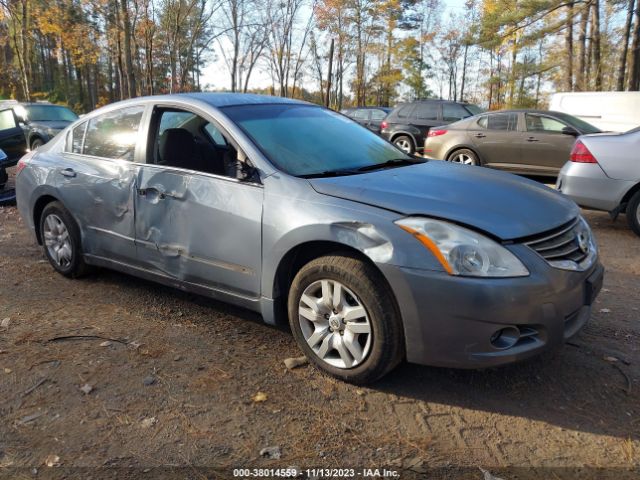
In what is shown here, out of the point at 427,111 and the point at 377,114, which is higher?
the point at 377,114

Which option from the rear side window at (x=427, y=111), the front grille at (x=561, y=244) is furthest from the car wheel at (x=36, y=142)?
Result: the front grille at (x=561, y=244)

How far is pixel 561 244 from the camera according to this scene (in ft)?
9.48

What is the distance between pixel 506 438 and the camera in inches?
100

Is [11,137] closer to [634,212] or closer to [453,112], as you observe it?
[453,112]

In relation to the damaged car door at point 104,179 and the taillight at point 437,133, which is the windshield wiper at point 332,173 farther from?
the taillight at point 437,133

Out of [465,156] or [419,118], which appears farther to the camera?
Answer: [419,118]

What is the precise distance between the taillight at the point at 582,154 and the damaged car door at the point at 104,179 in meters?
5.11

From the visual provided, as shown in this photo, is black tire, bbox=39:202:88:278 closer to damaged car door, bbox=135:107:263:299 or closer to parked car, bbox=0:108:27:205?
damaged car door, bbox=135:107:263:299

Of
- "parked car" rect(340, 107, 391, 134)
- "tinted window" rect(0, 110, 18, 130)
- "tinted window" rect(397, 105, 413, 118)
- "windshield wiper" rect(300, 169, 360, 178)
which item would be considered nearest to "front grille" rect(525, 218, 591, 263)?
"windshield wiper" rect(300, 169, 360, 178)

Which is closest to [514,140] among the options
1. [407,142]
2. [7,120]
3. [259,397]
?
[407,142]

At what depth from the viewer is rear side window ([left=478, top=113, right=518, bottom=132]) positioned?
10516 mm

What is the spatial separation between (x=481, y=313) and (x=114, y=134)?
323 cm

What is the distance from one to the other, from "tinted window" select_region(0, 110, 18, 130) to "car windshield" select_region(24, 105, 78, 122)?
2224 millimetres

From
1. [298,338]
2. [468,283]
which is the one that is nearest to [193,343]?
[298,338]
